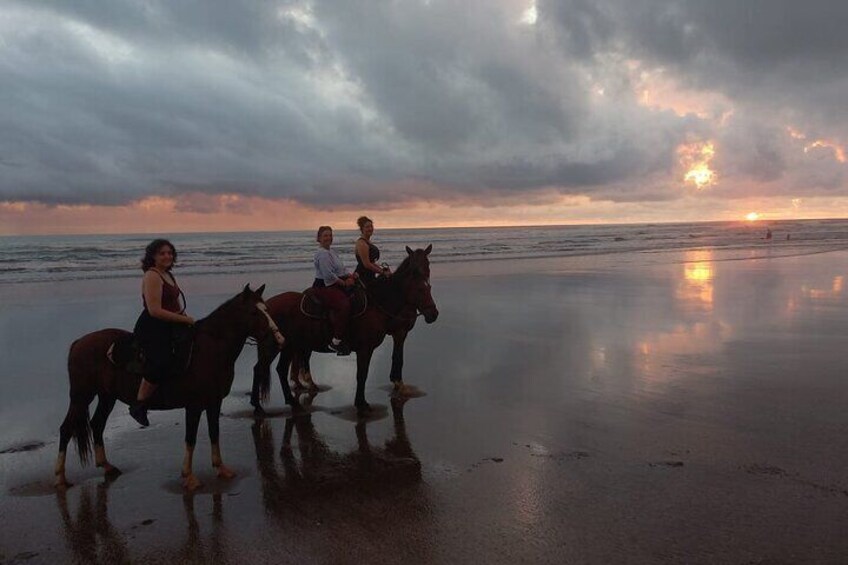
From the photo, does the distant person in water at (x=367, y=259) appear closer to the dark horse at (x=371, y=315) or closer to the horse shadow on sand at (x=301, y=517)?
the dark horse at (x=371, y=315)

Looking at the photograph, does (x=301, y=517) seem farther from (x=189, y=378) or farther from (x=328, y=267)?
(x=328, y=267)

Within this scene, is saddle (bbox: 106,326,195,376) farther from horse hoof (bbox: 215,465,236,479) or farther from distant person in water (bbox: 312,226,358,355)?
distant person in water (bbox: 312,226,358,355)

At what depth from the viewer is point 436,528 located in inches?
174

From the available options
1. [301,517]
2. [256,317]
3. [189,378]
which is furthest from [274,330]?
[301,517]

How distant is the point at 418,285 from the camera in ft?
26.4

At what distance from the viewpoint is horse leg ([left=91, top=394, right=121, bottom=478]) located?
5.58 meters

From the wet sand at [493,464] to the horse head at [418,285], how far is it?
127 cm

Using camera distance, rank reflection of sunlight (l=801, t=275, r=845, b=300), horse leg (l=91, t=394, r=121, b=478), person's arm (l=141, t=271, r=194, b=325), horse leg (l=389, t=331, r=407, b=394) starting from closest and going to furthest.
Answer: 1. person's arm (l=141, t=271, r=194, b=325)
2. horse leg (l=91, t=394, r=121, b=478)
3. horse leg (l=389, t=331, r=407, b=394)
4. reflection of sunlight (l=801, t=275, r=845, b=300)

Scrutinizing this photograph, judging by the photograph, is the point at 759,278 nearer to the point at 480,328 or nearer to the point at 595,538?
the point at 480,328

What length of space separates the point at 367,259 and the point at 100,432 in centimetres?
414

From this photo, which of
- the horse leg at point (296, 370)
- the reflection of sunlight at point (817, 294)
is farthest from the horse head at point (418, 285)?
the reflection of sunlight at point (817, 294)

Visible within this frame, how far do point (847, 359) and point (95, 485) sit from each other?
10868 mm

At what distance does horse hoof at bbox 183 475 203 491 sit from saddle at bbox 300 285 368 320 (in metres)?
3.04

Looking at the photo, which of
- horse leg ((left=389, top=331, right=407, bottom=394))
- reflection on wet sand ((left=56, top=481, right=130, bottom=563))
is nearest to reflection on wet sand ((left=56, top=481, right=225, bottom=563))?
reflection on wet sand ((left=56, top=481, right=130, bottom=563))
